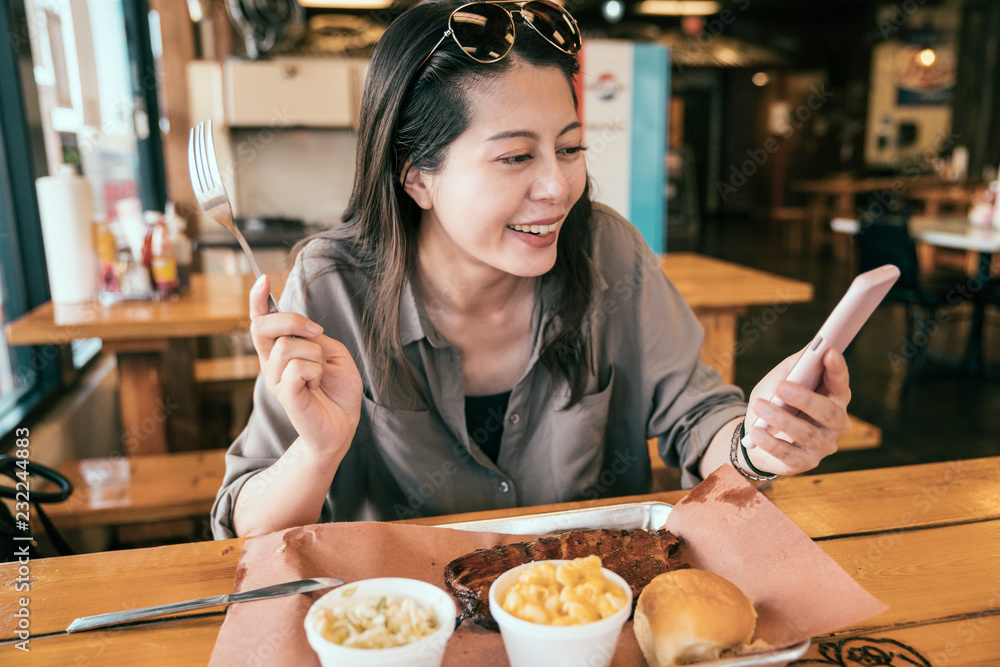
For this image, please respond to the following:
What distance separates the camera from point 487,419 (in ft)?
5.04

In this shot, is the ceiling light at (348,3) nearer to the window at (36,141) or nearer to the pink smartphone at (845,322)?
the window at (36,141)

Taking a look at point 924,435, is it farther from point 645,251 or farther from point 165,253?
point 165,253

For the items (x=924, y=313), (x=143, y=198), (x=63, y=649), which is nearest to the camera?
(x=63, y=649)

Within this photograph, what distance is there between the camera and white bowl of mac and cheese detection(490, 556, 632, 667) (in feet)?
2.39

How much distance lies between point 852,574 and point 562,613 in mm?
500

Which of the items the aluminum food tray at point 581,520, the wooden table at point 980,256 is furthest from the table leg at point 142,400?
the wooden table at point 980,256

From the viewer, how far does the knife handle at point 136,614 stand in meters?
0.89

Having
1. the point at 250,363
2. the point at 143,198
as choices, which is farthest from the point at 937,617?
the point at 143,198

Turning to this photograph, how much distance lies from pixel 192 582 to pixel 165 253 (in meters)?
2.17

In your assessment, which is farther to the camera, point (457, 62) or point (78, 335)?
point (78, 335)

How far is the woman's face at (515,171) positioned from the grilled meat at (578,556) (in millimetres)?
541

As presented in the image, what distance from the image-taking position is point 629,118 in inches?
180

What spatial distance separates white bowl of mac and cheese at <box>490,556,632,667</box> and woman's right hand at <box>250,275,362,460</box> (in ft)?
1.38

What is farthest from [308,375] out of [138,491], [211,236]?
[211,236]
